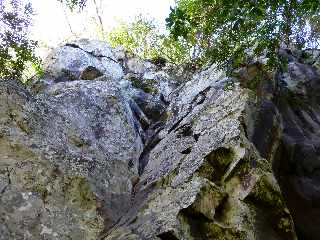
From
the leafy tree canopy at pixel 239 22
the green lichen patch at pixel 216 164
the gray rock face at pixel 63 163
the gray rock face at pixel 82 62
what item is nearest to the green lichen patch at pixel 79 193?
the gray rock face at pixel 63 163

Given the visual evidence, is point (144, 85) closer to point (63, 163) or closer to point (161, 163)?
point (161, 163)

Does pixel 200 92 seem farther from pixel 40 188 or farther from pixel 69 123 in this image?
pixel 40 188

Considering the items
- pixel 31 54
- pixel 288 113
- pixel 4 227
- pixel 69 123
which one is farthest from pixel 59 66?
pixel 4 227

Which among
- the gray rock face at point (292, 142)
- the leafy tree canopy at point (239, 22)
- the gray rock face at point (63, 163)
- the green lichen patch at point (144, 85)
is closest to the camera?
the leafy tree canopy at point (239, 22)

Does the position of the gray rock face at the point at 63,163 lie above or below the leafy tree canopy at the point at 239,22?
below

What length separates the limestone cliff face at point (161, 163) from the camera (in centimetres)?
948

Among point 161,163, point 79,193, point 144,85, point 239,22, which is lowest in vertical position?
point 79,193

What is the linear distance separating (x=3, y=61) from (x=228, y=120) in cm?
704

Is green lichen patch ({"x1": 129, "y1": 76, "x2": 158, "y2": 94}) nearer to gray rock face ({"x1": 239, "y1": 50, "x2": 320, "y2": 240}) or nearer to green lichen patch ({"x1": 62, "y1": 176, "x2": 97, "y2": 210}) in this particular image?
gray rock face ({"x1": 239, "y1": 50, "x2": 320, "y2": 240})

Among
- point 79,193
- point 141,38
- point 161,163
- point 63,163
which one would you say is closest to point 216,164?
point 161,163

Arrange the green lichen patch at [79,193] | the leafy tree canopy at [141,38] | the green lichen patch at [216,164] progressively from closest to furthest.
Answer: the green lichen patch at [79,193] → the green lichen patch at [216,164] → the leafy tree canopy at [141,38]

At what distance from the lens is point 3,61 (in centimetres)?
1322

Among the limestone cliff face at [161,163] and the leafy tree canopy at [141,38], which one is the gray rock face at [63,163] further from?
the leafy tree canopy at [141,38]

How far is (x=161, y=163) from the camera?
12.4 metres
